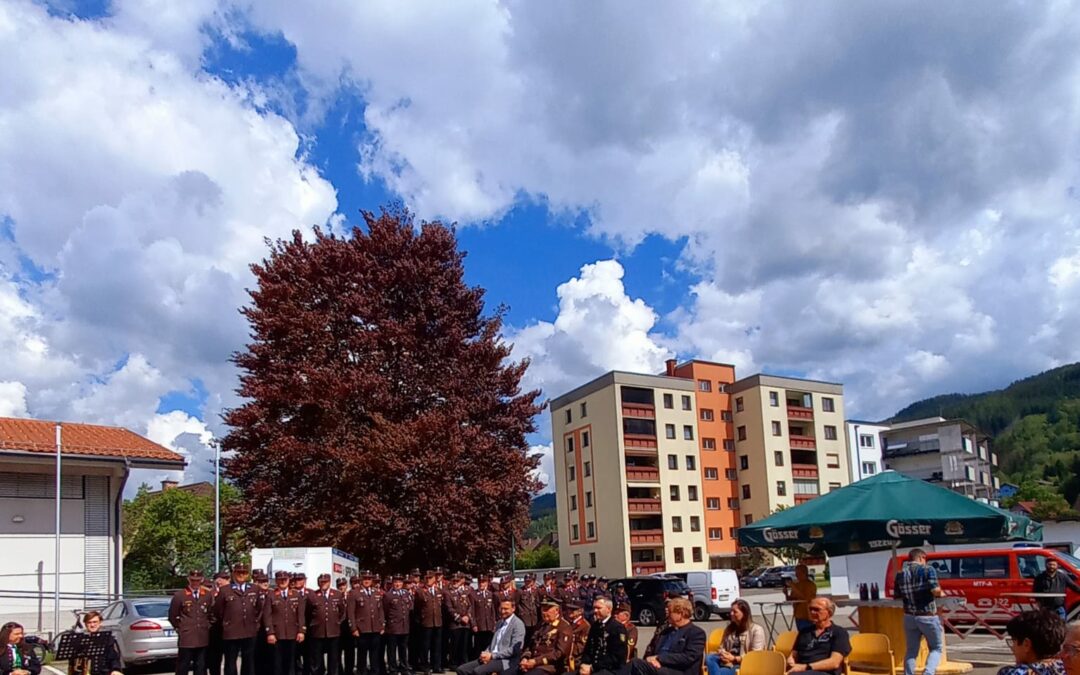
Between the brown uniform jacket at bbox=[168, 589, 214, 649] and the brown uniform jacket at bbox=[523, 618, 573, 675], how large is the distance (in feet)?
17.4

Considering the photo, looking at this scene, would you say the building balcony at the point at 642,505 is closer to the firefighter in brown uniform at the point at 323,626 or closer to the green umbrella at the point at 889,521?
the firefighter in brown uniform at the point at 323,626

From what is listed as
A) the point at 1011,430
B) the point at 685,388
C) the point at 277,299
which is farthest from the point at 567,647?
the point at 1011,430

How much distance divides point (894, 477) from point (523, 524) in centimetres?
1414

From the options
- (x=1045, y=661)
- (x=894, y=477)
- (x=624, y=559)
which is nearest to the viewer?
(x=1045, y=661)

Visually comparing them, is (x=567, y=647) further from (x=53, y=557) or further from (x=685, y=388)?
(x=685, y=388)

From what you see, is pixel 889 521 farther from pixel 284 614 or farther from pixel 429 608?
pixel 284 614

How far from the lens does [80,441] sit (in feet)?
69.5

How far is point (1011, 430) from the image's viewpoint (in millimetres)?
154000

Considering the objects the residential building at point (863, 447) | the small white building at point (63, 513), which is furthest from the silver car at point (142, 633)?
the residential building at point (863, 447)

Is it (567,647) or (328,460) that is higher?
(328,460)

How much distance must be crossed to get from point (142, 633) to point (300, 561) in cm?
340

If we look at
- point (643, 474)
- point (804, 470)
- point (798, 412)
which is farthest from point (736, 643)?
point (798, 412)

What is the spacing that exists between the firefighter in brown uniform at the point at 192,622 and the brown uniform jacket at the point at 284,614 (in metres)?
0.78

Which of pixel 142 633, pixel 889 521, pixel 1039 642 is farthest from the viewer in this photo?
pixel 142 633
